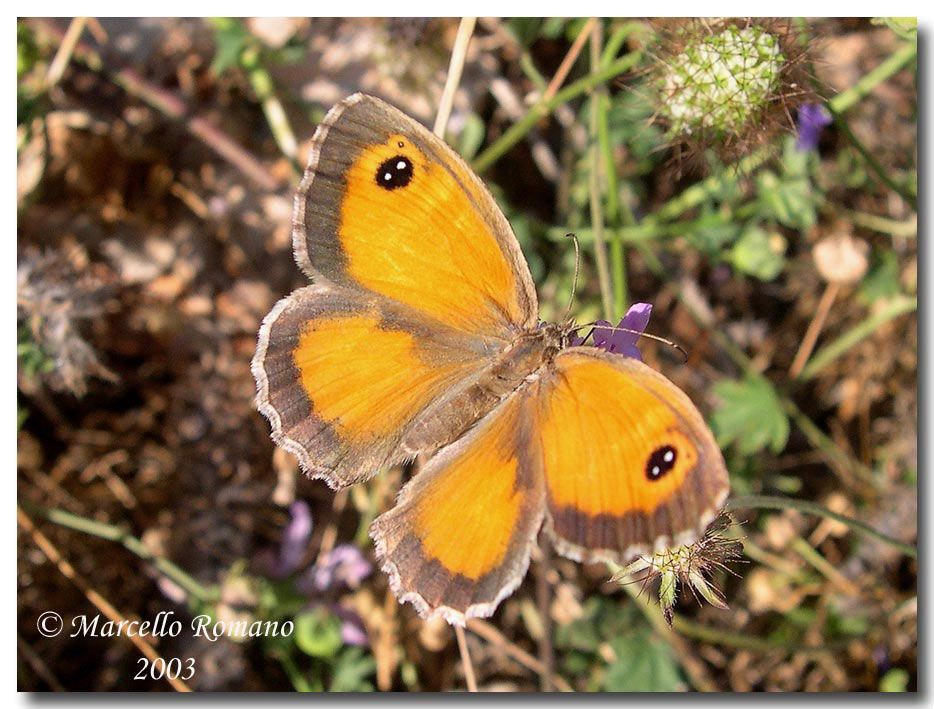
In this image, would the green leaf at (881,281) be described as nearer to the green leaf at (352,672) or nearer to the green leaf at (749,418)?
the green leaf at (749,418)

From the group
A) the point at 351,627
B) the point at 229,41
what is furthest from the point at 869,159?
the point at 351,627

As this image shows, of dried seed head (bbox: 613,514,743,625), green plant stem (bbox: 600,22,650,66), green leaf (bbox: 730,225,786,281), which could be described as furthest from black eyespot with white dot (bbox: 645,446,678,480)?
green leaf (bbox: 730,225,786,281)

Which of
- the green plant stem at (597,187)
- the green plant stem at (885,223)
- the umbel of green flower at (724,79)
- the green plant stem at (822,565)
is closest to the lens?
the umbel of green flower at (724,79)

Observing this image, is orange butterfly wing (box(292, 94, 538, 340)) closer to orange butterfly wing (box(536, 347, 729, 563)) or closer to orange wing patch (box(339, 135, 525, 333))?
orange wing patch (box(339, 135, 525, 333))

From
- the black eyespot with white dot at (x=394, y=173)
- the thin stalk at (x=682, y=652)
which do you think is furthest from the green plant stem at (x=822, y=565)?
the black eyespot with white dot at (x=394, y=173)

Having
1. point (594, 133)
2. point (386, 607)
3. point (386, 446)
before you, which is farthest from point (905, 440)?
point (386, 446)

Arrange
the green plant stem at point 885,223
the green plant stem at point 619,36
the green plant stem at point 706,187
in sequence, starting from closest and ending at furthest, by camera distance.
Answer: the green plant stem at point 706,187
the green plant stem at point 619,36
the green plant stem at point 885,223
